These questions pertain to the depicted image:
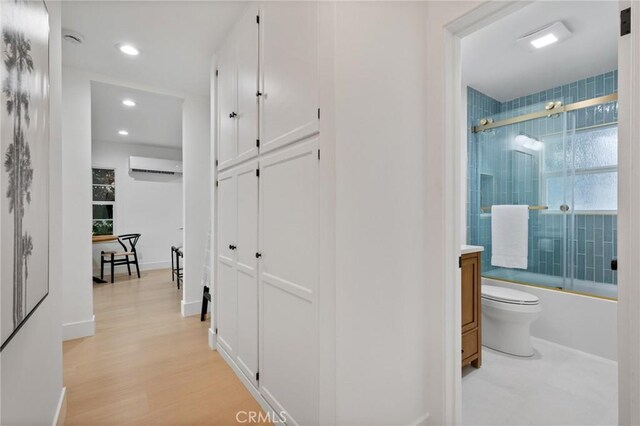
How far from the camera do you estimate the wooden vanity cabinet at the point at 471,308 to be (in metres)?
2.06

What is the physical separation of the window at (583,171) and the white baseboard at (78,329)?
4.52 m

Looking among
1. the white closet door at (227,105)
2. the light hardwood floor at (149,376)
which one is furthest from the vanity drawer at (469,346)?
the white closet door at (227,105)

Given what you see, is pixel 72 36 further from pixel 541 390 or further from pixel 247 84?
pixel 541 390

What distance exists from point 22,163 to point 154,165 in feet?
18.6

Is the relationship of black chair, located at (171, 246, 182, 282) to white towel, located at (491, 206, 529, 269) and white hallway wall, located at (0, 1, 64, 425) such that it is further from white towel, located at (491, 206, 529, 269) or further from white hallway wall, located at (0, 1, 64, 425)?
white towel, located at (491, 206, 529, 269)

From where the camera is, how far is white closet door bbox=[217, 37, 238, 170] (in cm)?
218

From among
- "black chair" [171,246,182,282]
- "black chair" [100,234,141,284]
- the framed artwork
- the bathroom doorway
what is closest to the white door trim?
the bathroom doorway

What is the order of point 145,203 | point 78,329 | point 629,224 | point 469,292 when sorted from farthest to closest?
point 145,203 → point 78,329 → point 469,292 → point 629,224

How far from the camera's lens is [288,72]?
1524mm

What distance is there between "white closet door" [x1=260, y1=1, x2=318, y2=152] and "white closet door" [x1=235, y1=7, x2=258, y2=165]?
11 centimetres

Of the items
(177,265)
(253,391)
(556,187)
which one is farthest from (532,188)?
(177,265)

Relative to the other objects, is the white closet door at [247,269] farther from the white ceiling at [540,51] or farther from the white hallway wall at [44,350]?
the white ceiling at [540,51]

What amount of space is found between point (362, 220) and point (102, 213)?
6.16 meters

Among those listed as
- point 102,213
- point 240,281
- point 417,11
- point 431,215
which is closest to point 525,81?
point 417,11
